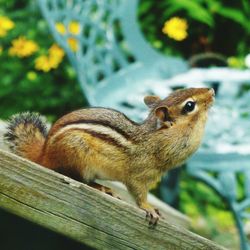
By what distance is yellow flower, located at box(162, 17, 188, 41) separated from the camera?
7.30 meters

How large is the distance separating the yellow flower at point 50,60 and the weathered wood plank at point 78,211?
392 centimetres

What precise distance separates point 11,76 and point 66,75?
0.47m

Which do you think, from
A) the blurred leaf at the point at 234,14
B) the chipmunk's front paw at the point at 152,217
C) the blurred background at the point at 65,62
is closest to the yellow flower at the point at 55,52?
the blurred background at the point at 65,62

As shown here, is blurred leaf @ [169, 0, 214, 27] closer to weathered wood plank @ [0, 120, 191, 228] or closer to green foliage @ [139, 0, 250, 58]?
green foliage @ [139, 0, 250, 58]

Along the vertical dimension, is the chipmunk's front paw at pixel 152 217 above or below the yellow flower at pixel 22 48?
below

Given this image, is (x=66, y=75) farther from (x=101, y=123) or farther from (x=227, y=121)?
(x=101, y=123)

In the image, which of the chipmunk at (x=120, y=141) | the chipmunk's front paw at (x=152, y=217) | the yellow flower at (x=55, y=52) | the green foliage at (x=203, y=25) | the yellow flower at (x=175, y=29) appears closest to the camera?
the chipmunk's front paw at (x=152, y=217)

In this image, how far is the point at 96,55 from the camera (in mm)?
6398

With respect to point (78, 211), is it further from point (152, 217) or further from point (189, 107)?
point (189, 107)

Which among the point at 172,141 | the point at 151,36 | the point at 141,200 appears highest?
the point at 151,36

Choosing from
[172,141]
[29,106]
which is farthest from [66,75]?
[172,141]

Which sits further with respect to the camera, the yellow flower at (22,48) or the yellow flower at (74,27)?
the yellow flower at (22,48)

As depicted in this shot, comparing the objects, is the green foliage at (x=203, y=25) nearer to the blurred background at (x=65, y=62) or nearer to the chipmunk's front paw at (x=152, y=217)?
the blurred background at (x=65, y=62)

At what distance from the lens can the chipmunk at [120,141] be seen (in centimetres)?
286
